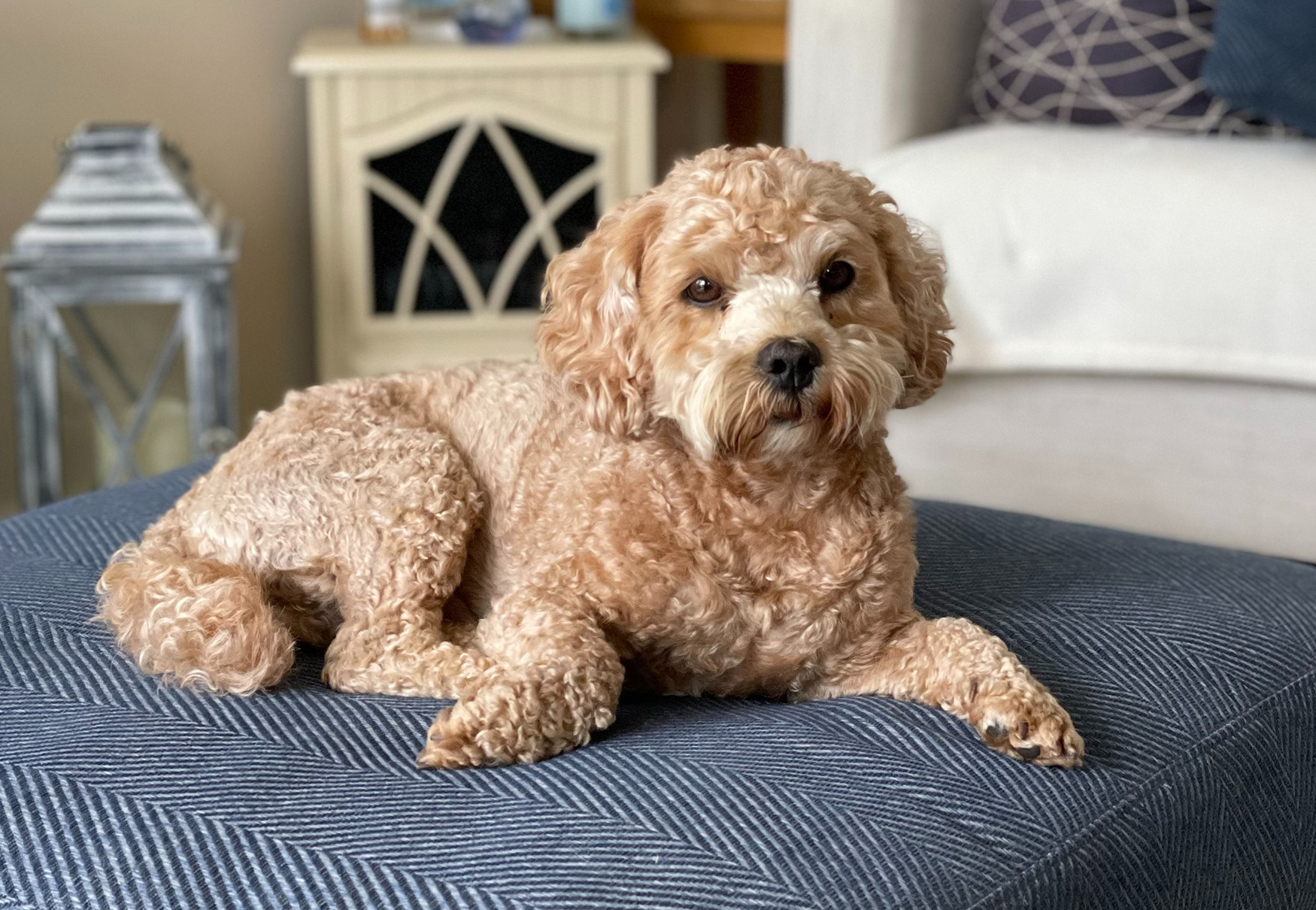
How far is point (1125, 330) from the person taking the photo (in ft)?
7.11

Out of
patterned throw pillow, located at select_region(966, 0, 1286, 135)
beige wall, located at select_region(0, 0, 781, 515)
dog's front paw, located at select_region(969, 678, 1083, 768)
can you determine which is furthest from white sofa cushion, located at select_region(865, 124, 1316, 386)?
beige wall, located at select_region(0, 0, 781, 515)

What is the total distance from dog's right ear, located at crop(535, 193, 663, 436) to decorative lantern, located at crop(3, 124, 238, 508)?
4.70 feet

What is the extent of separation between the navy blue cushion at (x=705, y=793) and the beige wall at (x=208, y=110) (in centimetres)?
175

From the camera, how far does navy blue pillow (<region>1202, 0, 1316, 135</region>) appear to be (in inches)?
89.0

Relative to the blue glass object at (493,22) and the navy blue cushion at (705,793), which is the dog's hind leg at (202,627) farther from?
the blue glass object at (493,22)

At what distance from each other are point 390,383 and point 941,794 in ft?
2.31

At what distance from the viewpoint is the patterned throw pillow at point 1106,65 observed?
2486 mm

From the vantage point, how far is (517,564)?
137cm

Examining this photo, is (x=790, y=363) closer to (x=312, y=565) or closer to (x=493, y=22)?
(x=312, y=565)

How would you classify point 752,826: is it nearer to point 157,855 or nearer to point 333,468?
point 157,855

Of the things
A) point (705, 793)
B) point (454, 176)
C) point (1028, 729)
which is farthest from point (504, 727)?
point (454, 176)

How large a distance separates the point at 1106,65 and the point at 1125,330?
603 millimetres

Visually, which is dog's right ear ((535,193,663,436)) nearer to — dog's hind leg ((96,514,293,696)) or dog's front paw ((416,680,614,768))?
dog's front paw ((416,680,614,768))

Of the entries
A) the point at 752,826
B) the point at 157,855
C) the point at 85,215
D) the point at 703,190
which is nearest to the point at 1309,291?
the point at 703,190
